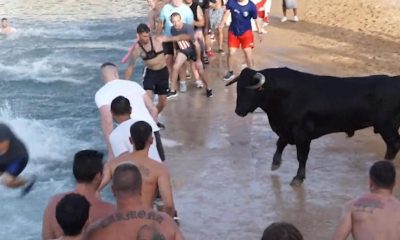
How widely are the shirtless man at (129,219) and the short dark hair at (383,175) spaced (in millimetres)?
1623

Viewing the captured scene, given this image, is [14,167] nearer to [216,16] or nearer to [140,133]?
[140,133]

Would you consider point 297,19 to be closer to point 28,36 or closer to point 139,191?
point 28,36

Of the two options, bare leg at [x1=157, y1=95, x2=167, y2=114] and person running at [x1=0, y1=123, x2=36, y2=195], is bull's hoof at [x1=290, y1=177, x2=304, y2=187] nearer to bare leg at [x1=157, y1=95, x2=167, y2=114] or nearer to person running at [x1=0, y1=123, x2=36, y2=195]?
bare leg at [x1=157, y1=95, x2=167, y2=114]

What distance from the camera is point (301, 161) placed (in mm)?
9359

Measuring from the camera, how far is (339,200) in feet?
29.6

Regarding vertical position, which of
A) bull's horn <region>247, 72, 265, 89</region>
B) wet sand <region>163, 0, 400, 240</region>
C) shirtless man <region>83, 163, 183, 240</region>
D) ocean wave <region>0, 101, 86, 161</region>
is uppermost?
shirtless man <region>83, 163, 183, 240</region>

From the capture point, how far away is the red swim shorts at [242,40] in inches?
553

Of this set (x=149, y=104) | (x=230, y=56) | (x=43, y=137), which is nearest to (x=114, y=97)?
(x=149, y=104)

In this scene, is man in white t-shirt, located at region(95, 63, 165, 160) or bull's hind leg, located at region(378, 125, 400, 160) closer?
man in white t-shirt, located at region(95, 63, 165, 160)

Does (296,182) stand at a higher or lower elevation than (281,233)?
lower

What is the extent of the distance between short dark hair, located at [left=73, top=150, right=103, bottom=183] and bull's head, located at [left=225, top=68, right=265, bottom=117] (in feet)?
12.8

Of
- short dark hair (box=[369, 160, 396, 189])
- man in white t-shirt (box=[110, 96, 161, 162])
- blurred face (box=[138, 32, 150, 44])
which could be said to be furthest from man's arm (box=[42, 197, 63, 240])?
blurred face (box=[138, 32, 150, 44])

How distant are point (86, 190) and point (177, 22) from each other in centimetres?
775

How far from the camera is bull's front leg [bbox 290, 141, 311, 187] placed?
30.6 ft
